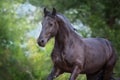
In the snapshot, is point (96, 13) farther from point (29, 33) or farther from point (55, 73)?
point (55, 73)

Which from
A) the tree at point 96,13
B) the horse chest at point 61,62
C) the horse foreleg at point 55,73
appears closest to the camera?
the horse chest at point 61,62

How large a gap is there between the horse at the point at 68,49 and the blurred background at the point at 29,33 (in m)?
2.45

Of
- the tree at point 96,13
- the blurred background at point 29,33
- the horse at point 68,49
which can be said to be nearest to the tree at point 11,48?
the blurred background at point 29,33

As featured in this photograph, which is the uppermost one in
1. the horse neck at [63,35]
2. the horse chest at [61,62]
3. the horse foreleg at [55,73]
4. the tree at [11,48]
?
the horse neck at [63,35]

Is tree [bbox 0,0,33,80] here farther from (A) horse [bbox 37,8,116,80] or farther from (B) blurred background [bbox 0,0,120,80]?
(A) horse [bbox 37,8,116,80]

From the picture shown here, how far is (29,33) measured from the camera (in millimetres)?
7410

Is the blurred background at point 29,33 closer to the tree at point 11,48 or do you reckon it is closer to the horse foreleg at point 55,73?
the tree at point 11,48

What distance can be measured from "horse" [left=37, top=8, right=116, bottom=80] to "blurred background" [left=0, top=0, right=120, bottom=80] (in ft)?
8.04

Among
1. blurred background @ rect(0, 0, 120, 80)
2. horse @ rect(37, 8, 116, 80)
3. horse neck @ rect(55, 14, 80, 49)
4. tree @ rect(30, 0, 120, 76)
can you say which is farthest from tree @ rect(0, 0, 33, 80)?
horse neck @ rect(55, 14, 80, 49)

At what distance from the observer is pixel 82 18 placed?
27.2ft

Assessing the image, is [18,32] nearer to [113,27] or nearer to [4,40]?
[4,40]

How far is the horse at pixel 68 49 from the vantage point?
141 inches

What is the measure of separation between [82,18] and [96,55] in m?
4.37

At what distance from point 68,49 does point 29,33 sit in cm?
373
